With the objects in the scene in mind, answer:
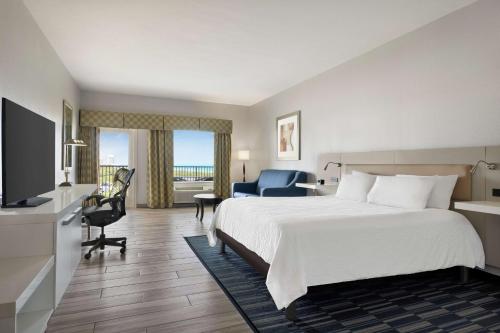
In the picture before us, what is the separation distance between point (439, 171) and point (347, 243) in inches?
65.4

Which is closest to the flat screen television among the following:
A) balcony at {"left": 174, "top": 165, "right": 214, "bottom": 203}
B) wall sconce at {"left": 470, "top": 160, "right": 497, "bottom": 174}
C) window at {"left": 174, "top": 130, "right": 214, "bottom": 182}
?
wall sconce at {"left": 470, "top": 160, "right": 497, "bottom": 174}

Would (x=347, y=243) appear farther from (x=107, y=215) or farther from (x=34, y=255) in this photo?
(x=107, y=215)

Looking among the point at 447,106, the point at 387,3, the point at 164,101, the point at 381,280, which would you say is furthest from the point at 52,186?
the point at 164,101

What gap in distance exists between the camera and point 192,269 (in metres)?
3.07

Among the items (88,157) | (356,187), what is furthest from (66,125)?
(356,187)

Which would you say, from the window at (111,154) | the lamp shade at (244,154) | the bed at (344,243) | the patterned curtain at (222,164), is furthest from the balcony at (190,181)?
the bed at (344,243)

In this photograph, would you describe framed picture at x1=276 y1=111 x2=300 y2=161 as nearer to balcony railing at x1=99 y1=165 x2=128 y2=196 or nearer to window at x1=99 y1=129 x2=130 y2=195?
window at x1=99 y1=129 x2=130 y2=195

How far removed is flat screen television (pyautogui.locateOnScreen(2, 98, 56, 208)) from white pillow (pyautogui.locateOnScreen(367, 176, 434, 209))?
3.13 metres

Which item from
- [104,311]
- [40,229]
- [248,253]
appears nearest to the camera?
[40,229]

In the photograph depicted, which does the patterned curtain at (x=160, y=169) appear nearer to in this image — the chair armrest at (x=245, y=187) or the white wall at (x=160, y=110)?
the white wall at (x=160, y=110)

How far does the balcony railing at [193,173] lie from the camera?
7.88 meters

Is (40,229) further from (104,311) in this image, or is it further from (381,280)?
(381,280)

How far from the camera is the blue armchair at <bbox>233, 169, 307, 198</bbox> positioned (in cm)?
529

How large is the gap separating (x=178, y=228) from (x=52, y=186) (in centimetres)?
239
